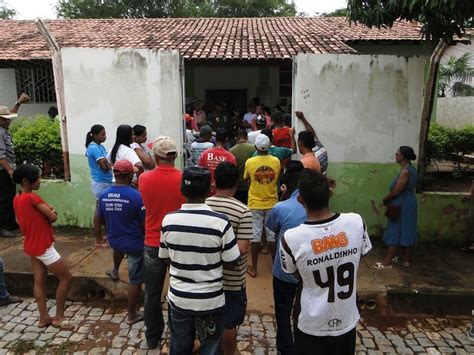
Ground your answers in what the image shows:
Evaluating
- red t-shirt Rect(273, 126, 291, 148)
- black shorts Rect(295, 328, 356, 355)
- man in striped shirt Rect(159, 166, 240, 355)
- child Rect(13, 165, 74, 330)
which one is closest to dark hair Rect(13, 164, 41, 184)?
child Rect(13, 165, 74, 330)

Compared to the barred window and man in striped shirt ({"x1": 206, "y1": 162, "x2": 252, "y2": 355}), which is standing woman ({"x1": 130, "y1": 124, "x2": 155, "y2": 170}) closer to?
man in striped shirt ({"x1": 206, "y1": 162, "x2": 252, "y2": 355})

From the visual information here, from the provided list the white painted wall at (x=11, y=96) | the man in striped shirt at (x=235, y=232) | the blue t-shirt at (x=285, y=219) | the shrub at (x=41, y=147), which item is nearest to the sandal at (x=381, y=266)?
the blue t-shirt at (x=285, y=219)

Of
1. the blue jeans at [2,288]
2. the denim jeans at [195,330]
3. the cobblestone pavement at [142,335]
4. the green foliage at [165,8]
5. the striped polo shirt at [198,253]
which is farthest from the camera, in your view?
the green foliage at [165,8]

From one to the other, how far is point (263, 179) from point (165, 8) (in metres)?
22.2

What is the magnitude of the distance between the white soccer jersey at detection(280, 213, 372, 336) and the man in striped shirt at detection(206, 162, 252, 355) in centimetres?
56

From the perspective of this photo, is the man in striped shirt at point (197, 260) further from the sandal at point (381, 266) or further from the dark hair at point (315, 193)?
the sandal at point (381, 266)

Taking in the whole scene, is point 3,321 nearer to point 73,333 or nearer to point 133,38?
A: point 73,333

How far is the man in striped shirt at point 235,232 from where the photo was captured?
305 centimetres

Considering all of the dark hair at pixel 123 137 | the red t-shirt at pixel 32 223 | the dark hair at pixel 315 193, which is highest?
the dark hair at pixel 315 193

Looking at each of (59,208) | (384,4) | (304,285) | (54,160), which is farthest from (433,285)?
(54,160)

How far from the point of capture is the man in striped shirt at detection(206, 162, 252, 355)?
3.05 m

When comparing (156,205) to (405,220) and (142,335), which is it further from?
(405,220)

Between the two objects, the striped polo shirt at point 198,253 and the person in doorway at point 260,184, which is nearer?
the striped polo shirt at point 198,253

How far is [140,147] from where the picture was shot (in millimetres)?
5453
